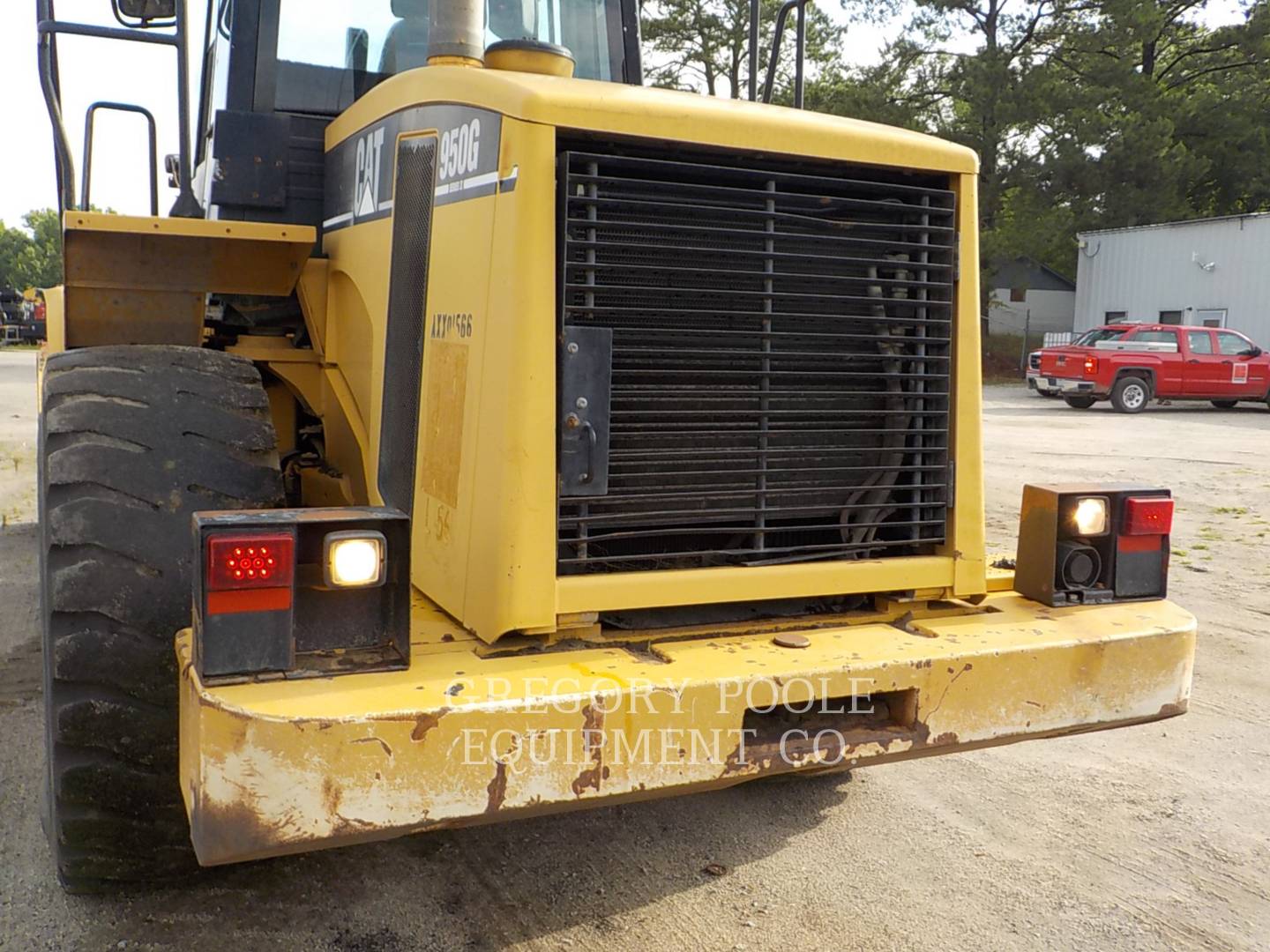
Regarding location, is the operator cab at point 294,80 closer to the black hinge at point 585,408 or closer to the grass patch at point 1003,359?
the black hinge at point 585,408

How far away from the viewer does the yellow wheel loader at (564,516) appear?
2283 mm

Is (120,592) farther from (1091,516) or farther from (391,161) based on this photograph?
(1091,516)

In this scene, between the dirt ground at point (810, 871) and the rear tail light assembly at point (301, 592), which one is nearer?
the rear tail light assembly at point (301, 592)

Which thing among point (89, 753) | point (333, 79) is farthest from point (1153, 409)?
point (89, 753)

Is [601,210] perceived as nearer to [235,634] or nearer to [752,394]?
[752,394]

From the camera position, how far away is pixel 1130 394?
69.0 feet

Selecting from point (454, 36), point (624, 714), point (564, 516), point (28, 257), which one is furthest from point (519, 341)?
point (28, 257)

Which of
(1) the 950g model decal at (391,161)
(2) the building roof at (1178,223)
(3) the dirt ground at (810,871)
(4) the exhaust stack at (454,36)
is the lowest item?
(3) the dirt ground at (810,871)

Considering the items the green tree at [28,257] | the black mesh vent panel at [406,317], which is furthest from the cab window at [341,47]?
the green tree at [28,257]

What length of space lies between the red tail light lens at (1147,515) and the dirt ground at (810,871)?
1.02 m

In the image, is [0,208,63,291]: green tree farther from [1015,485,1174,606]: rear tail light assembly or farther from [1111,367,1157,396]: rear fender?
[1015,485,1174,606]: rear tail light assembly

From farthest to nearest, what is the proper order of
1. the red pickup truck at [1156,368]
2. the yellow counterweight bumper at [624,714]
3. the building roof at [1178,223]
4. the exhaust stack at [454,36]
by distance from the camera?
the building roof at [1178,223] < the red pickup truck at [1156,368] < the exhaust stack at [454,36] < the yellow counterweight bumper at [624,714]

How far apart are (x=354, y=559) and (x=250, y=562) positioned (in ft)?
0.69

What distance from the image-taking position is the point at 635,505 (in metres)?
2.82
